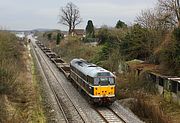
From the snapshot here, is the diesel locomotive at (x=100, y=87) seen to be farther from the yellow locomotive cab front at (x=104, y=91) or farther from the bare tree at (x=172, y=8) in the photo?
the bare tree at (x=172, y=8)

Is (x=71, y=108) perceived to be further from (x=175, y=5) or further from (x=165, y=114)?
(x=175, y=5)

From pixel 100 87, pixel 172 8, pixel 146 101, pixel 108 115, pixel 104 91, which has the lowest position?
pixel 108 115

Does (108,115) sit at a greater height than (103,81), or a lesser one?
lesser

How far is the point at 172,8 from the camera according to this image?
127 feet

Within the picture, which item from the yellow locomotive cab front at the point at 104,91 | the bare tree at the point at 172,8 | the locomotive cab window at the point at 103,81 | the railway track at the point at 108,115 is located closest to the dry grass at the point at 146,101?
the railway track at the point at 108,115

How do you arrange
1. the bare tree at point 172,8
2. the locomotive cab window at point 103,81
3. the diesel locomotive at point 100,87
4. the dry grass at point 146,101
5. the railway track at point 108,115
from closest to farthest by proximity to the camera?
the dry grass at point 146,101 < the railway track at point 108,115 < the diesel locomotive at point 100,87 < the locomotive cab window at point 103,81 < the bare tree at point 172,8

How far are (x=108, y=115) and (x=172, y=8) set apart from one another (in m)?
18.8

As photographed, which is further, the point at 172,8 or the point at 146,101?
the point at 172,8

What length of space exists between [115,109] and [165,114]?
160 inches

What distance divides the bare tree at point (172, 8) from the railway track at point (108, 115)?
1599 centimetres

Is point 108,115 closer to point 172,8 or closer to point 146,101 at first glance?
point 146,101

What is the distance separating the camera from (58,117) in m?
23.5

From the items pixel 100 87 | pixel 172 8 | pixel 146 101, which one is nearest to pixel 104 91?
pixel 100 87

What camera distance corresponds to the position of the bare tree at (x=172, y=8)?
125 ft
